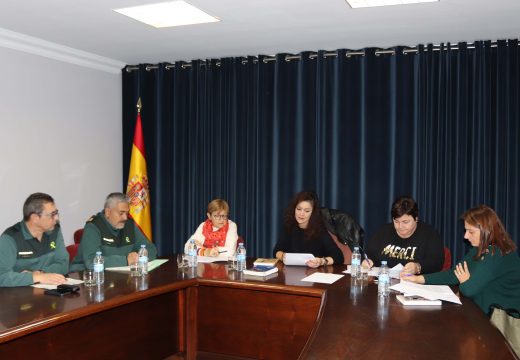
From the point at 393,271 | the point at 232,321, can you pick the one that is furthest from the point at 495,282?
the point at 232,321

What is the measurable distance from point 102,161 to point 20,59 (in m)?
1.44

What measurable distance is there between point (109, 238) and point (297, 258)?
4.31 feet

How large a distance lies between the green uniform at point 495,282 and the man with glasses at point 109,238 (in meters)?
2.13

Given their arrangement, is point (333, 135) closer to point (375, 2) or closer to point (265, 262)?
point (375, 2)

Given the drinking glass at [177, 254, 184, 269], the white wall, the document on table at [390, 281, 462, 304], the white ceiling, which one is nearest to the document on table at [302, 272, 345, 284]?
the document on table at [390, 281, 462, 304]

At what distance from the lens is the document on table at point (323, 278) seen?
3.23 m

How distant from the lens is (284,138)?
17.9ft

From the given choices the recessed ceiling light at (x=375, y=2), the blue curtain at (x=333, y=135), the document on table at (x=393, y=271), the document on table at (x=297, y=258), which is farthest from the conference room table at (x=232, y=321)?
the recessed ceiling light at (x=375, y=2)

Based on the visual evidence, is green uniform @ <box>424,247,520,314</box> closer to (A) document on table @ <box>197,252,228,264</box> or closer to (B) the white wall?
(A) document on table @ <box>197,252,228,264</box>

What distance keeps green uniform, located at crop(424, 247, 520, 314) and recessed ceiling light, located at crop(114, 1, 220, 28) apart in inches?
102

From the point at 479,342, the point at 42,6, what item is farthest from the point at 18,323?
the point at 42,6

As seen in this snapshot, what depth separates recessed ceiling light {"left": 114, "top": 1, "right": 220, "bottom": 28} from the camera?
3805 millimetres

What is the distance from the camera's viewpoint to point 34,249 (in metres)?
3.19

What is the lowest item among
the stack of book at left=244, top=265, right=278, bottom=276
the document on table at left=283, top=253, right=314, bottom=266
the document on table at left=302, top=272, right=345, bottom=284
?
the document on table at left=302, top=272, right=345, bottom=284
